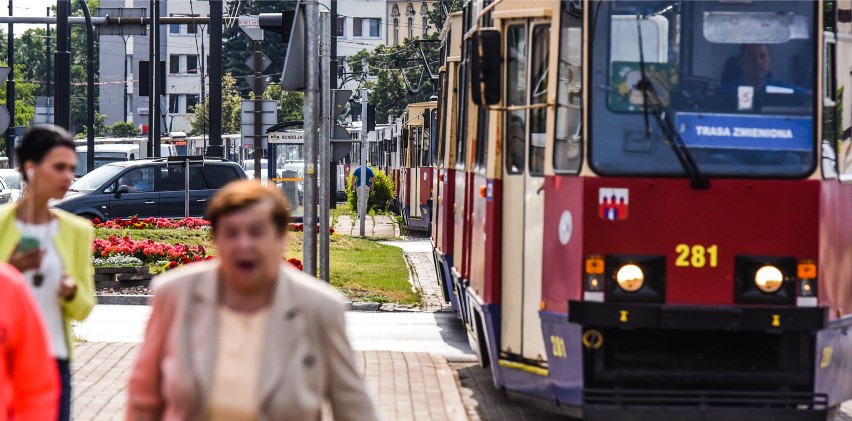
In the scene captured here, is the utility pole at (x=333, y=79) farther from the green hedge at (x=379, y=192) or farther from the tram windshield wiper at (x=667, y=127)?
the tram windshield wiper at (x=667, y=127)

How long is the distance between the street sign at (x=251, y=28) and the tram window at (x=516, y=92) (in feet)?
49.3

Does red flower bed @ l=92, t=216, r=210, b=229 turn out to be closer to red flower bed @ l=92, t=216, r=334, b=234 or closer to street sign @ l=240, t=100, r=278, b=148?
red flower bed @ l=92, t=216, r=334, b=234

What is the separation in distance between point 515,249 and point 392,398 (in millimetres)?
1354

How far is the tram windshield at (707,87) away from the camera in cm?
884

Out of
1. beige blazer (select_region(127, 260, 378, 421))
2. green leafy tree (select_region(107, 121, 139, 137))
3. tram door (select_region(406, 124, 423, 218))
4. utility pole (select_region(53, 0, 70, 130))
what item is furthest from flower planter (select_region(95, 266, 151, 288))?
green leafy tree (select_region(107, 121, 139, 137))

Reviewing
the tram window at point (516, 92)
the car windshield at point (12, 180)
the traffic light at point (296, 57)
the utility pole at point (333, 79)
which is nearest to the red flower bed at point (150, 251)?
the traffic light at point (296, 57)

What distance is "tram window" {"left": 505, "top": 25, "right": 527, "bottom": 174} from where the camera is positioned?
9875 millimetres

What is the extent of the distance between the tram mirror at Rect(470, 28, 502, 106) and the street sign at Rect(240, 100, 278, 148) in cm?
1234

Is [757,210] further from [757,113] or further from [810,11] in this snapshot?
[810,11]

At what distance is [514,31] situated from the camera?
10.0 m

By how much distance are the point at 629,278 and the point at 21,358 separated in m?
5.14

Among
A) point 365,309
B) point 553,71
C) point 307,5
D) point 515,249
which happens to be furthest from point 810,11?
point 365,309

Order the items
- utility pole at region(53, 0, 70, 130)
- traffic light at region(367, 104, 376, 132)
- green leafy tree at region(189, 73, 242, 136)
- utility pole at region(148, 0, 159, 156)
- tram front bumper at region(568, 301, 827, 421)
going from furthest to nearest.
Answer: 1. green leafy tree at region(189, 73, 242, 136)
2. utility pole at region(148, 0, 159, 156)
3. traffic light at region(367, 104, 376, 132)
4. utility pole at region(53, 0, 70, 130)
5. tram front bumper at region(568, 301, 827, 421)

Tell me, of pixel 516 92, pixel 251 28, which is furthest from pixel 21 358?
pixel 251 28
